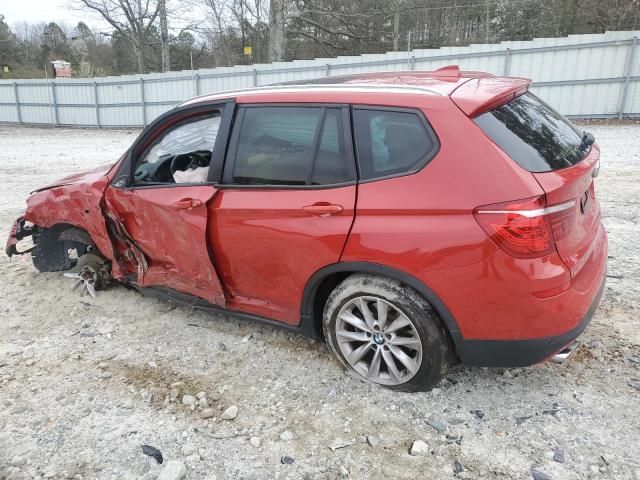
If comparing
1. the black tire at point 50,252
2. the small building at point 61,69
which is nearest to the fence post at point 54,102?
the small building at point 61,69

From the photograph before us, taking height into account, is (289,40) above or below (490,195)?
above

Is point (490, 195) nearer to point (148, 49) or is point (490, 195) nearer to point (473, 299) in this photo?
point (473, 299)

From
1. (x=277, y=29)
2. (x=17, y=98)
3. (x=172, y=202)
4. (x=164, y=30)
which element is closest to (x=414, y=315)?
(x=172, y=202)

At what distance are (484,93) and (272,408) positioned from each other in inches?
83.6

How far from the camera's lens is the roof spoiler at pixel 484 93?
2574 mm

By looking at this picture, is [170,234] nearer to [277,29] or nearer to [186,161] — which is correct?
[186,161]

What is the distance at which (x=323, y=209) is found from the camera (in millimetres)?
2814

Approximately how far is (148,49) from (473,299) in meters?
39.7

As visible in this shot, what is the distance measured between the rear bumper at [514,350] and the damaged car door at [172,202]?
1.69 metres

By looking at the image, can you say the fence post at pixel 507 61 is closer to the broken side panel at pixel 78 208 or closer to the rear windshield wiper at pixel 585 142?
the rear windshield wiper at pixel 585 142

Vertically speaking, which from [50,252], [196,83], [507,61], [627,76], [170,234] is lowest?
[50,252]

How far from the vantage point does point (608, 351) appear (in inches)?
128

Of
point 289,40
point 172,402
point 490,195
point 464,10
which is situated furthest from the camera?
point 464,10

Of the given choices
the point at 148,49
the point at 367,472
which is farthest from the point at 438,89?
the point at 148,49
